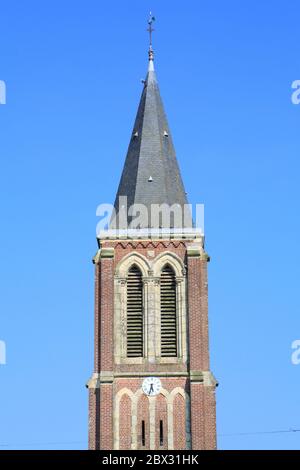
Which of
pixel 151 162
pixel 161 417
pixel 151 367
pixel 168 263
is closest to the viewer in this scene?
pixel 161 417

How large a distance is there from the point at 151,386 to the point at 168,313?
10.1ft

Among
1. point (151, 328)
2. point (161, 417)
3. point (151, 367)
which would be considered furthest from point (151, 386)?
point (151, 328)

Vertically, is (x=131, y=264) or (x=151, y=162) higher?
(x=151, y=162)

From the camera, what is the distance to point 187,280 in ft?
165

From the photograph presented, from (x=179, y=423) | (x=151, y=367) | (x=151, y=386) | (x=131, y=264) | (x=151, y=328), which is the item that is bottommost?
(x=179, y=423)

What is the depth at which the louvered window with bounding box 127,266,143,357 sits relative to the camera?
49281mm

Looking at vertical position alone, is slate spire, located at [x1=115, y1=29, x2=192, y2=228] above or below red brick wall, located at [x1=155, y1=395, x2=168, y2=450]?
above

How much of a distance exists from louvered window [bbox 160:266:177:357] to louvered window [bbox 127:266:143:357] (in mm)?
809

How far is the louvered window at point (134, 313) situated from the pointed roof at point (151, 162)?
3190 mm

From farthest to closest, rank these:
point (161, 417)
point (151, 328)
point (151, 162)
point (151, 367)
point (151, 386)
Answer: point (151, 162) < point (151, 328) < point (151, 367) < point (151, 386) < point (161, 417)

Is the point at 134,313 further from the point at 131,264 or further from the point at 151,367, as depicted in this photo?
the point at 151,367

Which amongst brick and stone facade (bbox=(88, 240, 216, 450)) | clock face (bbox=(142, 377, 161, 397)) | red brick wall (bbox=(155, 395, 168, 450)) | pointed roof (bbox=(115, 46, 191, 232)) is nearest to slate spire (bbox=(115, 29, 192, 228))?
pointed roof (bbox=(115, 46, 191, 232))

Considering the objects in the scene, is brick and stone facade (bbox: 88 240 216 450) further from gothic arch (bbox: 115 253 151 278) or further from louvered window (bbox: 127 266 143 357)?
louvered window (bbox: 127 266 143 357)

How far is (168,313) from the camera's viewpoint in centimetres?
4997
